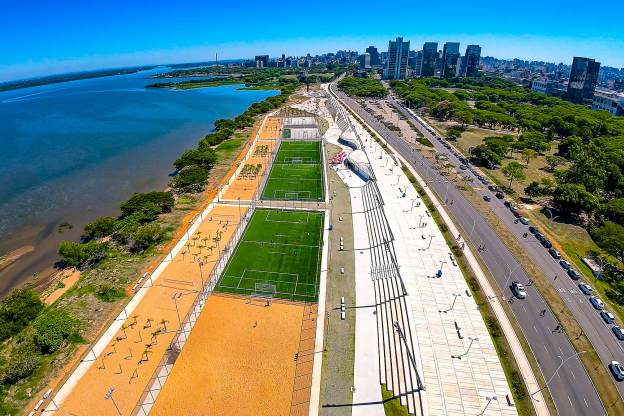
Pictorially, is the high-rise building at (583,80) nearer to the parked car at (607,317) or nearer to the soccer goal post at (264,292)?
the parked car at (607,317)

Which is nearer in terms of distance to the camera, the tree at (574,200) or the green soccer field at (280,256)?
the green soccer field at (280,256)

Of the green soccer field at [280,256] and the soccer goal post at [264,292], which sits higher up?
the green soccer field at [280,256]

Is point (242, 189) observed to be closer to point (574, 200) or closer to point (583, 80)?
point (574, 200)

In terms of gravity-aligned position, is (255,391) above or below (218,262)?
below

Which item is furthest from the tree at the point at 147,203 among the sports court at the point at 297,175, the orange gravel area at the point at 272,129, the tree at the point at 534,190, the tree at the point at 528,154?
the tree at the point at 528,154

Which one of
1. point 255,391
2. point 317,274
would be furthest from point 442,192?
point 255,391

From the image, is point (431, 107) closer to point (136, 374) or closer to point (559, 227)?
point (559, 227)

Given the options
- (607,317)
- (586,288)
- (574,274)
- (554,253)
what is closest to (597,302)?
(607,317)

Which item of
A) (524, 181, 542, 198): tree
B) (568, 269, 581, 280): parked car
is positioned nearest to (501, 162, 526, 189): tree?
(524, 181, 542, 198): tree

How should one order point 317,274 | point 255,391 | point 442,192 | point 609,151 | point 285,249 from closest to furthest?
point 255,391, point 317,274, point 285,249, point 442,192, point 609,151
